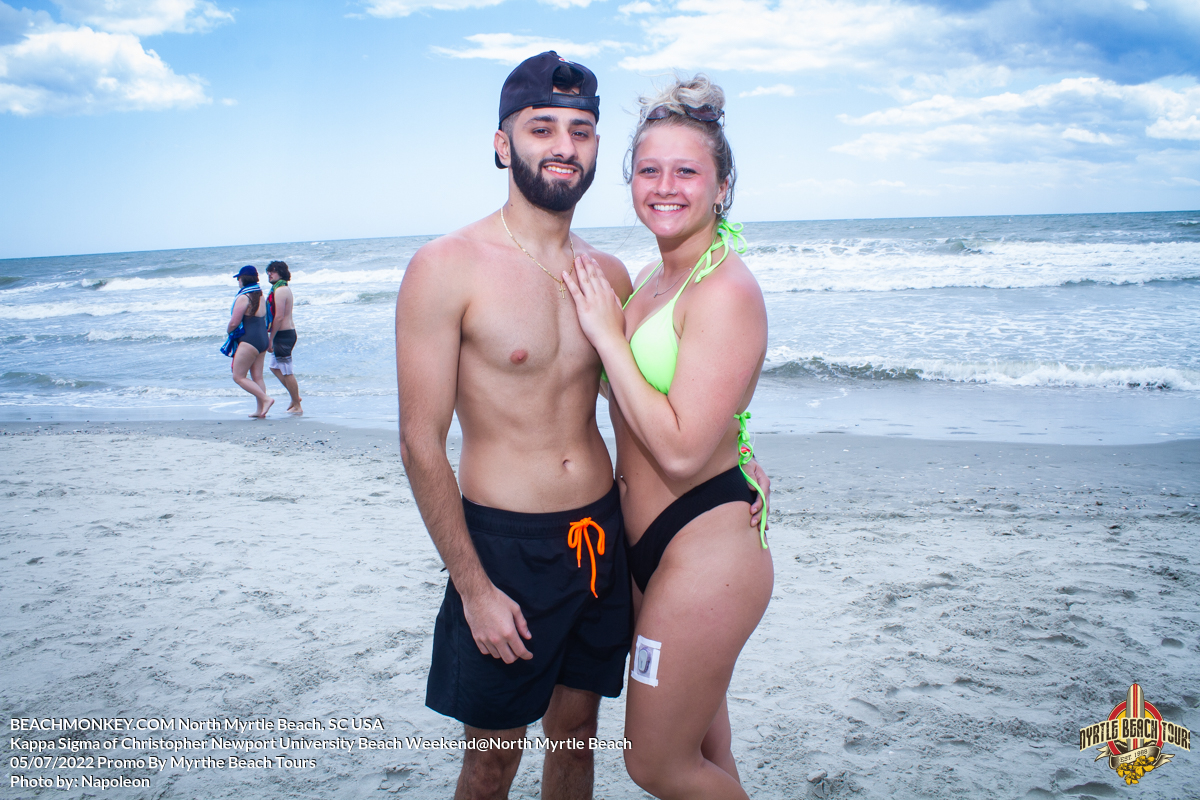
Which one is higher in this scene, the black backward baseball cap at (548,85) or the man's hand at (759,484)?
the black backward baseball cap at (548,85)

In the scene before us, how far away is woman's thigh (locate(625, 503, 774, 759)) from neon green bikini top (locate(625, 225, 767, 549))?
0.57ft

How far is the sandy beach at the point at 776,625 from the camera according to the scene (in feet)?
9.37

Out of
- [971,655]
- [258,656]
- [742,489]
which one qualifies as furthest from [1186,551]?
[258,656]

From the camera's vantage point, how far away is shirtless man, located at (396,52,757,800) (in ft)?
6.64

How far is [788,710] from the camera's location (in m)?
3.20

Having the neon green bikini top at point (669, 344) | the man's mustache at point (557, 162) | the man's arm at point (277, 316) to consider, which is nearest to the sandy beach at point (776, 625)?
the neon green bikini top at point (669, 344)

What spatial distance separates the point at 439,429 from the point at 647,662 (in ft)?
2.91

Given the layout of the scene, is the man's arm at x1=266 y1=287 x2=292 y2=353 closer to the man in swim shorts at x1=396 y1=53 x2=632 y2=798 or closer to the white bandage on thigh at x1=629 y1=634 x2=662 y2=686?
the man in swim shorts at x1=396 y1=53 x2=632 y2=798

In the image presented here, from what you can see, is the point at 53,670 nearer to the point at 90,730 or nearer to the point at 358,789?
the point at 90,730

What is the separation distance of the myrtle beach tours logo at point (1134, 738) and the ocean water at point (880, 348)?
4.91 metres

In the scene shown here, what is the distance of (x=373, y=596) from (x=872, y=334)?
1221 centimetres

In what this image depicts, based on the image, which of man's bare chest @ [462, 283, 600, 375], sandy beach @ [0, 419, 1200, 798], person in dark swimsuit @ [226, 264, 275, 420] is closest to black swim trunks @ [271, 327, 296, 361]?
person in dark swimsuit @ [226, 264, 275, 420]

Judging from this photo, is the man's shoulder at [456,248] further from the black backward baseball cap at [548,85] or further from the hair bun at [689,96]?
the hair bun at [689,96]

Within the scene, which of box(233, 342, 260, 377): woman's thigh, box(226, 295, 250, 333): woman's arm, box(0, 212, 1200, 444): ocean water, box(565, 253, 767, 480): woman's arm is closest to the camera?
box(565, 253, 767, 480): woman's arm
